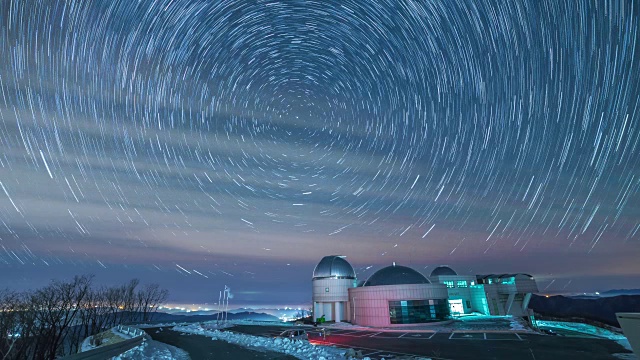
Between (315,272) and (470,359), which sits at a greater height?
(315,272)

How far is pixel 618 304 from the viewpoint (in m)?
192

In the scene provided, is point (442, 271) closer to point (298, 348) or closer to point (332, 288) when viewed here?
point (332, 288)

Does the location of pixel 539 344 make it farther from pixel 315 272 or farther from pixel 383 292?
pixel 315 272

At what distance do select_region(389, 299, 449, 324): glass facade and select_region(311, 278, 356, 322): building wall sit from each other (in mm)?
13547

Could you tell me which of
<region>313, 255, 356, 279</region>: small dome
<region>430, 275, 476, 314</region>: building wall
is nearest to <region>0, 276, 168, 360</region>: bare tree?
<region>313, 255, 356, 279</region>: small dome

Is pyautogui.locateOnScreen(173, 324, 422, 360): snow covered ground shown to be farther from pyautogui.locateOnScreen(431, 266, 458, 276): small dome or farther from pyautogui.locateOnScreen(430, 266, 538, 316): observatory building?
pyautogui.locateOnScreen(431, 266, 458, 276): small dome

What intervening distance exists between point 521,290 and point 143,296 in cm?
10572

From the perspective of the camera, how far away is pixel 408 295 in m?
54.7

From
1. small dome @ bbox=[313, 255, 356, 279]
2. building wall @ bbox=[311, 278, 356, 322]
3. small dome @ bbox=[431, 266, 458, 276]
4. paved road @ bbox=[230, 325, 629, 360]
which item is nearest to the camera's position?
paved road @ bbox=[230, 325, 629, 360]

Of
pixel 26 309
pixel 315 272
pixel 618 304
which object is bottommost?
pixel 618 304

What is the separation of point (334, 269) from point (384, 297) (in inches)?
614

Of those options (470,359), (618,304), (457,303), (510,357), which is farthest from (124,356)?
(618,304)

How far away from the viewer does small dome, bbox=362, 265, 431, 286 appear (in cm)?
5988

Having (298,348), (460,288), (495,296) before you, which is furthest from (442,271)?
(298,348)
